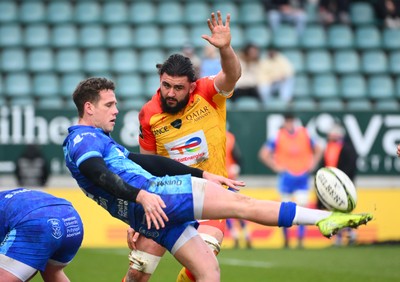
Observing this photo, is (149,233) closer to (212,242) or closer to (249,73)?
(212,242)

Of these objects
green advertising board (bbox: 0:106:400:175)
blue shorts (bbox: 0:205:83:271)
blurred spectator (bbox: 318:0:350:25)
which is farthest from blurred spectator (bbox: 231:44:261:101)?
blue shorts (bbox: 0:205:83:271)

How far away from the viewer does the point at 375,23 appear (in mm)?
20781

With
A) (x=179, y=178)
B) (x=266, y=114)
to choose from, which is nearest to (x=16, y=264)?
(x=179, y=178)

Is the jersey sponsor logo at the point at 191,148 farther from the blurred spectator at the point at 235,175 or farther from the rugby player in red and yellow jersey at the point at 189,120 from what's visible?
the blurred spectator at the point at 235,175

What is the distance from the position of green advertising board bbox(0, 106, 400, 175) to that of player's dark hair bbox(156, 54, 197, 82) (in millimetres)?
8588

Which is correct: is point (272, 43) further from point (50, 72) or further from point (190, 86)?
point (190, 86)

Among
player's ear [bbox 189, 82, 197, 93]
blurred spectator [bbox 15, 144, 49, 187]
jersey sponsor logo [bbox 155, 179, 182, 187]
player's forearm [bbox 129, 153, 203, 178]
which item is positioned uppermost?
A: player's ear [bbox 189, 82, 197, 93]

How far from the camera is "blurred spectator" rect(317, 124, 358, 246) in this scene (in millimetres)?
16038

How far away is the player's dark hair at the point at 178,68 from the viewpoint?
7.66 meters

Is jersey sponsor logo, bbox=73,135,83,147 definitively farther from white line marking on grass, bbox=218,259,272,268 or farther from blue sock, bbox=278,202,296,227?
white line marking on grass, bbox=218,259,272,268

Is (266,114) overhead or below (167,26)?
below

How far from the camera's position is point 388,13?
20.6 m

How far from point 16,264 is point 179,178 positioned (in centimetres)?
135

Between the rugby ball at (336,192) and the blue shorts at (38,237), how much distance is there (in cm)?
191
